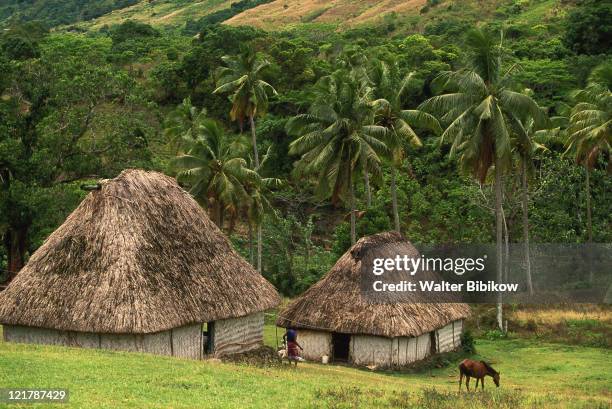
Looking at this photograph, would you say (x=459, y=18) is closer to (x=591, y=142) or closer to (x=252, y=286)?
(x=591, y=142)

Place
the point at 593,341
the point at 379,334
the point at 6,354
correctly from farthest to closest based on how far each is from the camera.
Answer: the point at 593,341, the point at 379,334, the point at 6,354

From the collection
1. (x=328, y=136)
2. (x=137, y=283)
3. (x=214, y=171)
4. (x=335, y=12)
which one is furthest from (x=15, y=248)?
(x=335, y=12)

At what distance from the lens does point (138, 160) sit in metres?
37.0

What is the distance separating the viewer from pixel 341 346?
30359 millimetres

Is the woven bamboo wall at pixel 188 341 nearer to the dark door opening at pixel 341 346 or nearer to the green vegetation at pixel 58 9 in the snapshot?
the dark door opening at pixel 341 346

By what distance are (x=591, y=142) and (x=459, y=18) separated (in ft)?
168

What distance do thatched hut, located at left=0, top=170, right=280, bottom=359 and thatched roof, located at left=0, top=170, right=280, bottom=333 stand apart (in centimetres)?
3

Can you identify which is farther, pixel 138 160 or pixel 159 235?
pixel 138 160

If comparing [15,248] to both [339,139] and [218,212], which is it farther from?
[339,139]

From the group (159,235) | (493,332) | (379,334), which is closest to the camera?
(159,235)

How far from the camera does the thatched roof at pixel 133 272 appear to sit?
22922 millimetres

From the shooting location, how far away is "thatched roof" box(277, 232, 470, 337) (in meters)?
28.6

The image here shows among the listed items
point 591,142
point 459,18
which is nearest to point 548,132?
point 591,142

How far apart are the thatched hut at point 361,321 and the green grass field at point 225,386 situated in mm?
2622
